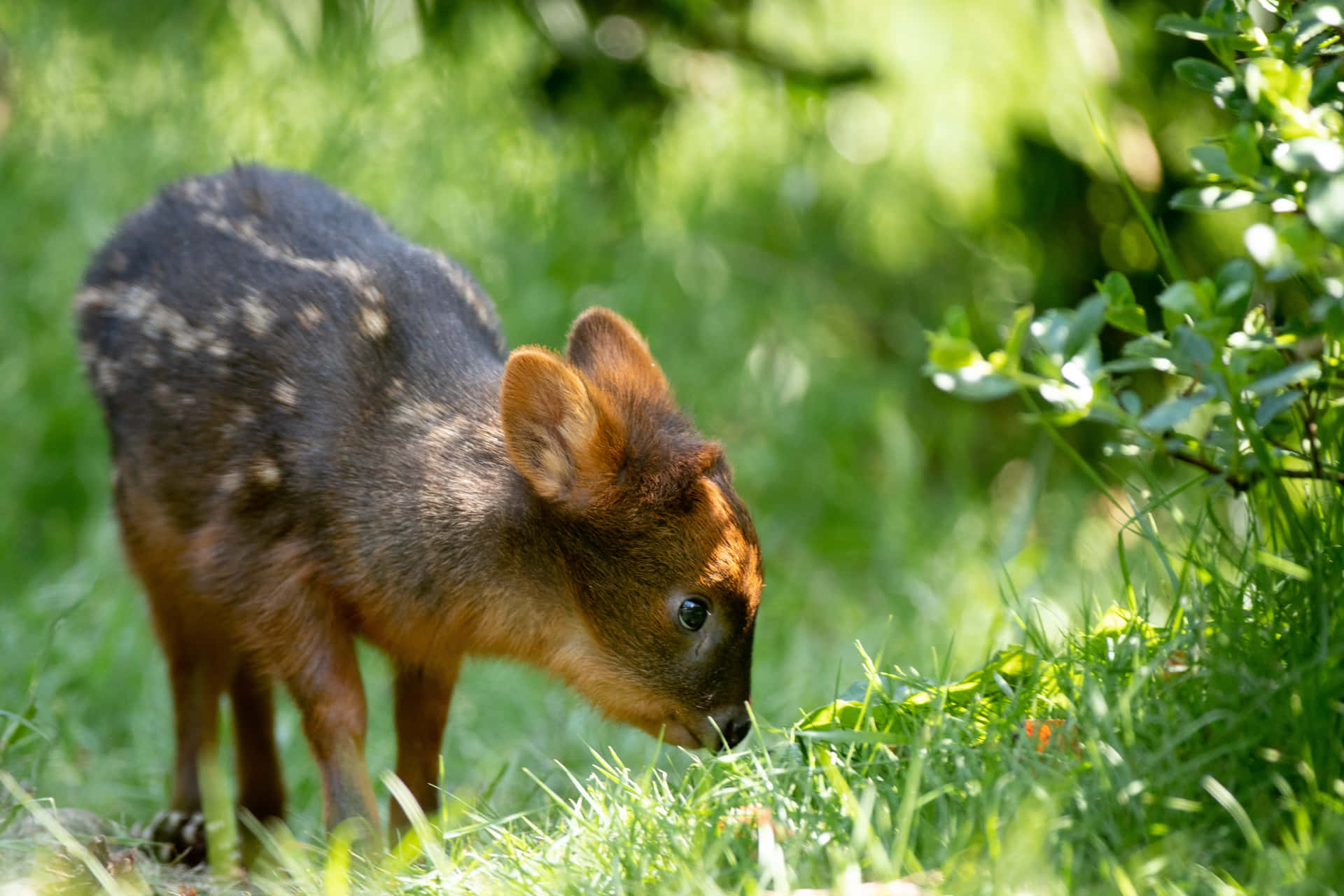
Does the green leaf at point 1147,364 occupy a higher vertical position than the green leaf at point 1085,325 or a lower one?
lower

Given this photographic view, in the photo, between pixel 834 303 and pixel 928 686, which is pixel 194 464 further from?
A: pixel 834 303

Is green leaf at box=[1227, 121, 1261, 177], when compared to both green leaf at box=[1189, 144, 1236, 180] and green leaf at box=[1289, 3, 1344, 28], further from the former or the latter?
green leaf at box=[1289, 3, 1344, 28]

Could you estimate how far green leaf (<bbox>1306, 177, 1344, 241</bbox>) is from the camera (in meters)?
2.39

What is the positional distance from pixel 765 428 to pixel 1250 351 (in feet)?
15.5

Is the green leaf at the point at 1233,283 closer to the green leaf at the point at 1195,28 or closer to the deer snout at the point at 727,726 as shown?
the green leaf at the point at 1195,28

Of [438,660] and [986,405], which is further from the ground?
[438,660]

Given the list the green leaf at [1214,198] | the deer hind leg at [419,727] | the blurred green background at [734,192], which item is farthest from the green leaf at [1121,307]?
the blurred green background at [734,192]

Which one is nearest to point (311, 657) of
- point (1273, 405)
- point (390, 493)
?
Result: point (390, 493)

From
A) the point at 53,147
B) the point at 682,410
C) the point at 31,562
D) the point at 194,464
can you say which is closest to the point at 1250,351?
the point at 682,410

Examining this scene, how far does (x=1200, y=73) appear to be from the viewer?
3.03m

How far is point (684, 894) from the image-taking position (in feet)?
8.29

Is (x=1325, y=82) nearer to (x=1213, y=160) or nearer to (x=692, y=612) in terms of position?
(x=1213, y=160)

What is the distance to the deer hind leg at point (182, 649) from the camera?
14.6ft

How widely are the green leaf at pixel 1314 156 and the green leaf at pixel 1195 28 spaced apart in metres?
0.44
